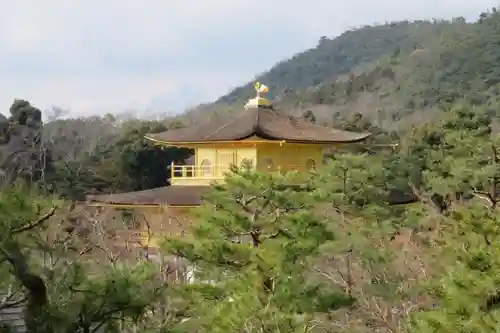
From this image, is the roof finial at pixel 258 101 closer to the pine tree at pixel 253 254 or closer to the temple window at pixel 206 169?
the temple window at pixel 206 169

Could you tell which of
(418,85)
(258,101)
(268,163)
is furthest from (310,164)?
(418,85)

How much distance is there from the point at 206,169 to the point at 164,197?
4.02 ft

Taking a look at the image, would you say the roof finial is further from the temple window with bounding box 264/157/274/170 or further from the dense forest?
the dense forest

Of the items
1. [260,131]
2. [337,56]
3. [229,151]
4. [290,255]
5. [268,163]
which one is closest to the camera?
[290,255]

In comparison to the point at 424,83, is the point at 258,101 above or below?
below

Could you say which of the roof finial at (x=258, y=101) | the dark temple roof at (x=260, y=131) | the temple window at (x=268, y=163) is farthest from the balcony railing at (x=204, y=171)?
the roof finial at (x=258, y=101)

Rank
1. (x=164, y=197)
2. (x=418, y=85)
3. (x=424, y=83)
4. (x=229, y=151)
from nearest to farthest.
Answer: (x=164, y=197) → (x=229, y=151) → (x=424, y=83) → (x=418, y=85)

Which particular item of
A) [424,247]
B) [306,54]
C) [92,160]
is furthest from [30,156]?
[306,54]

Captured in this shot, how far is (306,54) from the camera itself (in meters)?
97.9

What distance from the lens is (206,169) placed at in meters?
15.3

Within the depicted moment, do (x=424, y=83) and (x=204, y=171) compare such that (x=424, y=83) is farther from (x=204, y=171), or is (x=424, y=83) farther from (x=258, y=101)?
(x=204, y=171)

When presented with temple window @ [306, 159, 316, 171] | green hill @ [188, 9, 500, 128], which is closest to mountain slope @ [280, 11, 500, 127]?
green hill @ [188, 9, 500, 128]

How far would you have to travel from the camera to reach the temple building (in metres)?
14.4

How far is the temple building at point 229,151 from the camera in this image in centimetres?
1442
